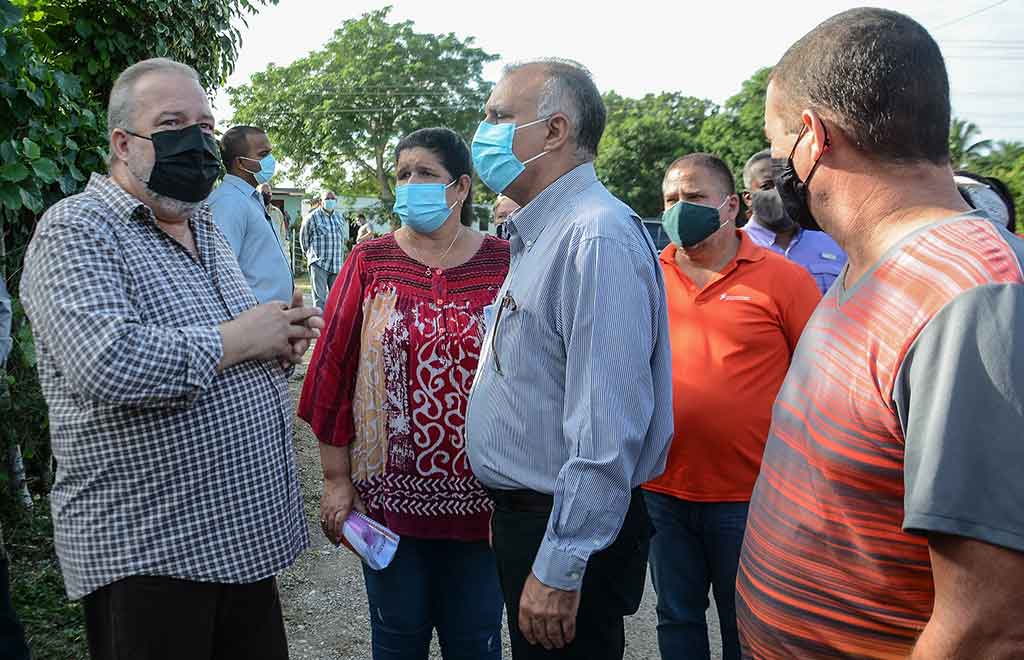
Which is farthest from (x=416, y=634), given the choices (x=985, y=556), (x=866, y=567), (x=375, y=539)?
(x=985, y=556)

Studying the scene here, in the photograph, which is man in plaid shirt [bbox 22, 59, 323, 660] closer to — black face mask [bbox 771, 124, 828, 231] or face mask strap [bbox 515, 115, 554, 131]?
face mask strap [bbox 515, 115, 554, 131]

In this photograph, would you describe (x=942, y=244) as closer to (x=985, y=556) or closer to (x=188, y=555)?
(x=985, y=556)

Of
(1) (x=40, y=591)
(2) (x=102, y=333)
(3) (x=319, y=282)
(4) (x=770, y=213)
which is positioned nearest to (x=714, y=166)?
(4) (x=770, y=213)

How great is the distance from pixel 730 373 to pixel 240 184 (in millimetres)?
2925

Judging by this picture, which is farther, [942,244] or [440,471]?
[440,471]

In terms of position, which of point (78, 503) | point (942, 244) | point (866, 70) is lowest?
point (78, 503)

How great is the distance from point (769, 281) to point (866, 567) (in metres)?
1.81

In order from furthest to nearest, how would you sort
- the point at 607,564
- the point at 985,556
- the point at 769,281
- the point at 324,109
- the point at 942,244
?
the point at 324,109 → the point at 769,281 → the point at 607,564 → the point at 942,244 → the point at 985,556

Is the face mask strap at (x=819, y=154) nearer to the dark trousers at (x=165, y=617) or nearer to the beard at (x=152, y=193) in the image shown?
the beard at (x=152, y=193)

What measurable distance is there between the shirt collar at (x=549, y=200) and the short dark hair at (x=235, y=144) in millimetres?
2967

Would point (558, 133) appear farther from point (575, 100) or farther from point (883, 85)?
point (883, 85)

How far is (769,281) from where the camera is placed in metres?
2.97

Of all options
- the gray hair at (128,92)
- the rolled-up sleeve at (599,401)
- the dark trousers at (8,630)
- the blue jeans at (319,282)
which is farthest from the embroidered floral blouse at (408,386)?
the blue jeans at (319,282)

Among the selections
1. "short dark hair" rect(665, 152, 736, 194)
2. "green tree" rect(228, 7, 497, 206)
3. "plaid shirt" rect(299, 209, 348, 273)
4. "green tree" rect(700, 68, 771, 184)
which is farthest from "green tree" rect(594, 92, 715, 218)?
"short dark hair" rect(665, 152, 736, 194)
